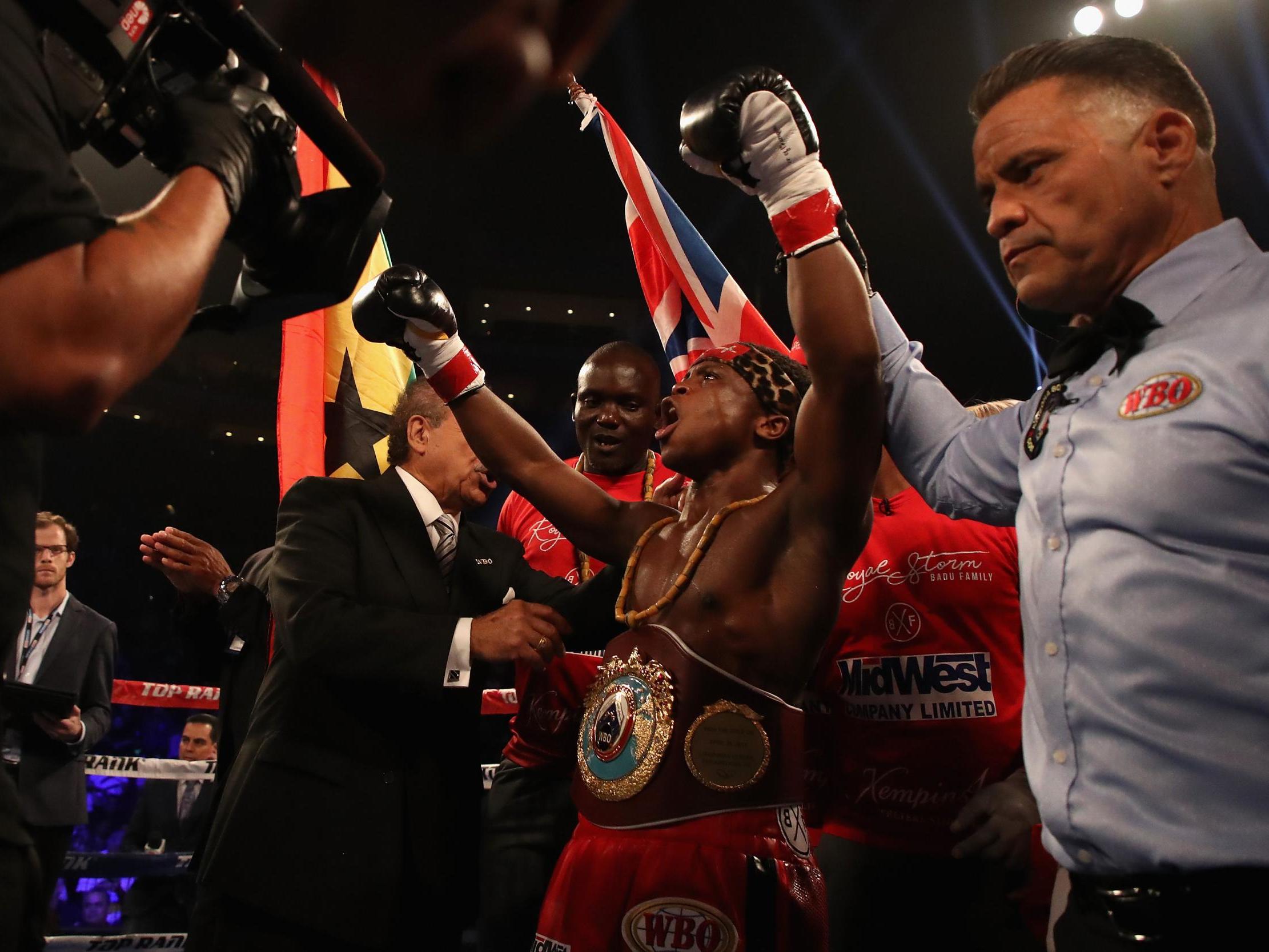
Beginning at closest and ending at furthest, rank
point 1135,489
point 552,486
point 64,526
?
point 1135,489, point 552,486, point 64,526

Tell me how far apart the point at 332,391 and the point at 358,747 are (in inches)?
78.5

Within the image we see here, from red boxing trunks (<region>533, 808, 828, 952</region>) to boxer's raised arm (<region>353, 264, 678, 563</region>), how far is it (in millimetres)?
666

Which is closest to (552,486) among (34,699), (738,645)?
(738,645)

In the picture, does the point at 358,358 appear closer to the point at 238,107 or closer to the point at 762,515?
the point at 762,515

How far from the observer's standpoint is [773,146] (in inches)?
55.7

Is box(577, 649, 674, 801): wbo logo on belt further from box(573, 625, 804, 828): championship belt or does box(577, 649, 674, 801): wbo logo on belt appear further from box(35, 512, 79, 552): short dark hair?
box(35, 512, 79, 552): short dark hair

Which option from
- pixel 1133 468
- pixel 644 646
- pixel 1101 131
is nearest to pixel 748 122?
pixel 1101 131

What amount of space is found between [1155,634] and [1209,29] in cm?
644

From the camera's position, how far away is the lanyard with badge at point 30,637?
3.70 metres

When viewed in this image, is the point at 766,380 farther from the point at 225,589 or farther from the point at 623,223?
the point at 623,223

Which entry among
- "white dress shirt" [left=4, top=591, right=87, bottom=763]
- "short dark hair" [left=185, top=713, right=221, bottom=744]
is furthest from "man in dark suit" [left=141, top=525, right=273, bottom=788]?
"short dark hair" [left=185, top=713, right=221, bottom=744]

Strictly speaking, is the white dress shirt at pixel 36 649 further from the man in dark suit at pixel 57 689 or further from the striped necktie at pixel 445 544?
the striped necktie at pixel 445 544

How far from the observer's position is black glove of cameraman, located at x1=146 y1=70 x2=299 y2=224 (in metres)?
0.96

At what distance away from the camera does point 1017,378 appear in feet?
32.0
